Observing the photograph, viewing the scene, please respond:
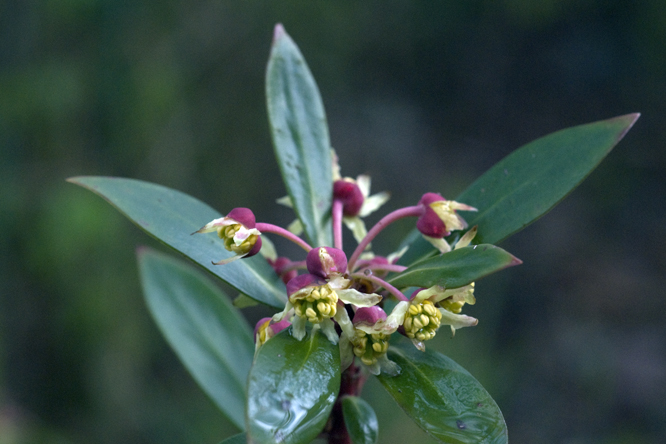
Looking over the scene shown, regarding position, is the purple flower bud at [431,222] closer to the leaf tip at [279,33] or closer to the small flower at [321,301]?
the small flower at [321,301]

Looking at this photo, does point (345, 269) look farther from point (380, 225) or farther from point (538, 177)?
point (538, 177)

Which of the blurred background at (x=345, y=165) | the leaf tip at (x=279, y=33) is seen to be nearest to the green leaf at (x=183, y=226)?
the leaf tip at (x=279, y=33)

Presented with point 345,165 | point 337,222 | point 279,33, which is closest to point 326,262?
point 337,222

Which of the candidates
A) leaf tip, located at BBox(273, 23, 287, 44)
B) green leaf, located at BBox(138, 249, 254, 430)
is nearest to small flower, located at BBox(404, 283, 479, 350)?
leaf tip, located at BBox(273, 23, 287, 44)

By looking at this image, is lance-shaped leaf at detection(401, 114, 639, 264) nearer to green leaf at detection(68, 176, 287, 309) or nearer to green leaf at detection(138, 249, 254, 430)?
green leaf at detection(68, 176, 287, 309)

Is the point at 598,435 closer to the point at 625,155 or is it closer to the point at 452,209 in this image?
the point at 625,155

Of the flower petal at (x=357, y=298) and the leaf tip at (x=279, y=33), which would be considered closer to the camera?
the flower petal at (x=357, y=298)
